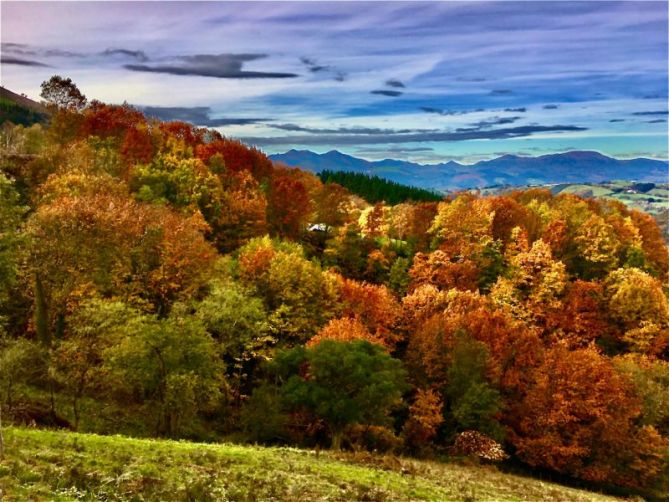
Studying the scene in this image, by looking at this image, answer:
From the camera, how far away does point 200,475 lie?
26125 mm

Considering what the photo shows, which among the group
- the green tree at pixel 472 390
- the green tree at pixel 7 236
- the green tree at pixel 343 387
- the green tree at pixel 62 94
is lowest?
the green tree at pixel 472 390

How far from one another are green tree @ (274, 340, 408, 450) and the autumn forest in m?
0.19

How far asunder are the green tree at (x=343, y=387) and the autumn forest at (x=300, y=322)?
0.19 meters

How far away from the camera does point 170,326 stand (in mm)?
46875

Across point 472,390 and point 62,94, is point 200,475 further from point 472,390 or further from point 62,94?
point 62,94

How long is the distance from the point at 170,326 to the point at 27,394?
13.5 m

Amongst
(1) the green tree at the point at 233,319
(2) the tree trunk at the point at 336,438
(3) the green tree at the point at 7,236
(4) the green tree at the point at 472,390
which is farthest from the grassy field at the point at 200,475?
(4) the green tree at the point at 472,390

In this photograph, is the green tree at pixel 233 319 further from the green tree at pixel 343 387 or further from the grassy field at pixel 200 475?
the grassy field at pixel 200 475

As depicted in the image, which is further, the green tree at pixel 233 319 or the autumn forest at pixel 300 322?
the green tree at pixel 233 319

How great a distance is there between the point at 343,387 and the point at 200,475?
86.3 feet

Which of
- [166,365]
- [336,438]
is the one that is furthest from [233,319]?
[336,438]

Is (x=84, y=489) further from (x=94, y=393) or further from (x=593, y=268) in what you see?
(x=593, y=268)

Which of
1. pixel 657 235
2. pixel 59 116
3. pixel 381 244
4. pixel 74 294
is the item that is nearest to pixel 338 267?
pixel 381 244

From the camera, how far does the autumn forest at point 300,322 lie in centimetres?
4897
